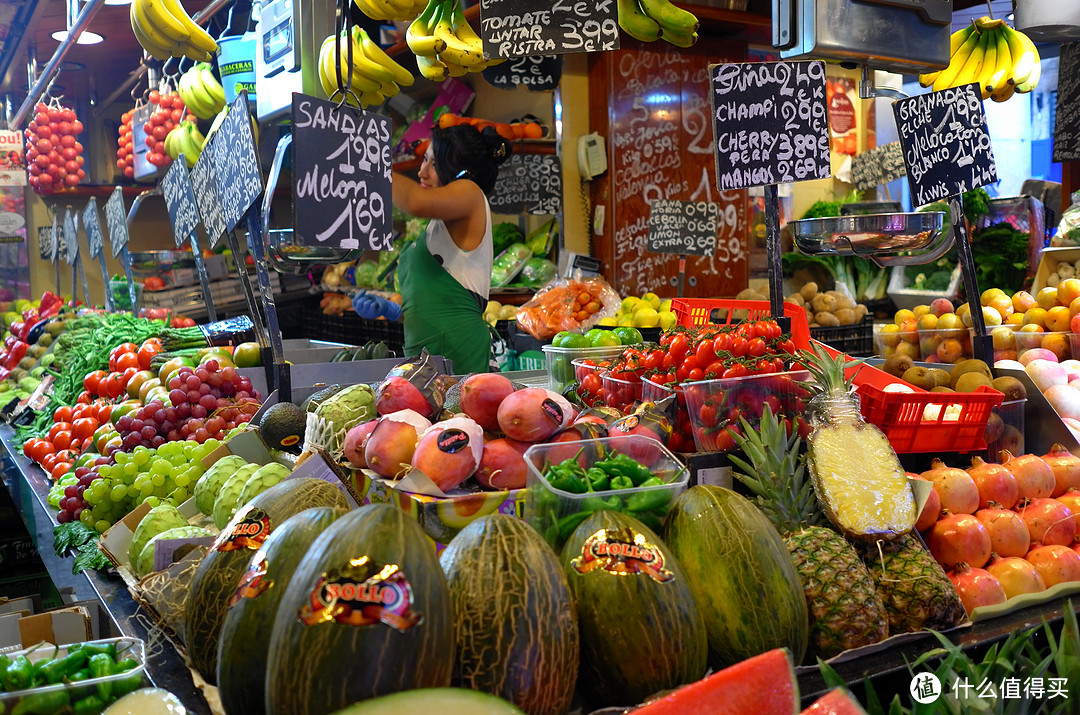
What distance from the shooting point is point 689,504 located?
1516 millimetres

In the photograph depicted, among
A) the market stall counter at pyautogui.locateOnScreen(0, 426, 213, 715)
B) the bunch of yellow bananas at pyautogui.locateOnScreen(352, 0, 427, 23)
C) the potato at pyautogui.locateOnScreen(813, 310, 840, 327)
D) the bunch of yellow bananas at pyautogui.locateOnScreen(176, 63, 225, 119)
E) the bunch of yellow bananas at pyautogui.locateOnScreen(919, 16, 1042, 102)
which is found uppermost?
the bunch of yellow bananas at pyautogui.locateOnScreen(176, 63, 225, 119)

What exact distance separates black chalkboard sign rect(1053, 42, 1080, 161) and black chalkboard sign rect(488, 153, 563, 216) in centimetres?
335

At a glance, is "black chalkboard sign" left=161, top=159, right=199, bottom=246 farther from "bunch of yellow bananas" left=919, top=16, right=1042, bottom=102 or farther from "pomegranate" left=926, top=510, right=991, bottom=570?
"bunch of yellow bananas" left=919, top=16, right=1042, bottom=102

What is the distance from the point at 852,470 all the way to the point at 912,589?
0.26m

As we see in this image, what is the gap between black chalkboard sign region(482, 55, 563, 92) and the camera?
17.7 feet

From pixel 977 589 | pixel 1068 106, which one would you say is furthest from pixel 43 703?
pixel 1068 106

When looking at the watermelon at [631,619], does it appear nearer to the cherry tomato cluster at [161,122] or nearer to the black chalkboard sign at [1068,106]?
the black chalkboard sign at [1068,106]

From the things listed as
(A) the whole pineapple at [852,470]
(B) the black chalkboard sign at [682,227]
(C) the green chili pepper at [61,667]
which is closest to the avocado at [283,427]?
(C) the green chili pepper at [61,667]

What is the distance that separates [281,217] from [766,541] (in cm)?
881

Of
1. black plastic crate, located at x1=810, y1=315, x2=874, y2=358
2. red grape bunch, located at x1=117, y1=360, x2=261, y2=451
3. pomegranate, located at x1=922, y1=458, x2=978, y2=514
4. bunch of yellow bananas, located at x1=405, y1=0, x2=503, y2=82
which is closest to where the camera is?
pomegranate, located at x1=922, y1=458, x2=978, y2=514

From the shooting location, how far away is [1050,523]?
2.02 metres

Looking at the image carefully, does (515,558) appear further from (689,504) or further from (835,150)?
(835,150)

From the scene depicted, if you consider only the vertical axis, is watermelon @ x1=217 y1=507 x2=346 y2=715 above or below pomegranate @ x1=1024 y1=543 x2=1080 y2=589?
above

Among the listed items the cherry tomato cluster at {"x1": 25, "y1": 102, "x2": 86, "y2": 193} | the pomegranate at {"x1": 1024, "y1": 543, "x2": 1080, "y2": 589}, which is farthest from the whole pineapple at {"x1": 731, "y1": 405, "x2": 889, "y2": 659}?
the cherry tomato cluster at {"x1": 25, "y1": 102, "x2": 86, "y2": 193}
